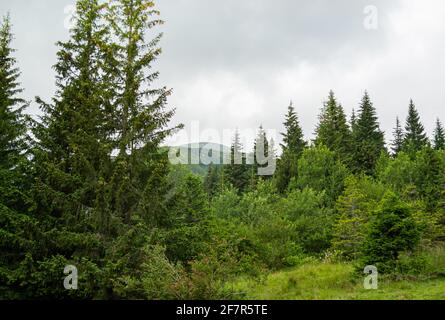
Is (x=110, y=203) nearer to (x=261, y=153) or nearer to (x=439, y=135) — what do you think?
(x=261, y=153)

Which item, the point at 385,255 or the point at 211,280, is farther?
the point at 385,255

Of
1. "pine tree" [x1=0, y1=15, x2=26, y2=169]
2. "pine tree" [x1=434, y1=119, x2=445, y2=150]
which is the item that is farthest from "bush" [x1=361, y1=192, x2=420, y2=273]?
"pine tree" [x1=434, y1=119, x2=445, y2=150]

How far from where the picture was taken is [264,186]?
36562 mm

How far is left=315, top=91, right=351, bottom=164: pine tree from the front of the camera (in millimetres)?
47737

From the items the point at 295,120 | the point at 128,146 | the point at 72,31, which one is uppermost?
the point at 295,120

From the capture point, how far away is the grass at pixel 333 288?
11562 millimetres

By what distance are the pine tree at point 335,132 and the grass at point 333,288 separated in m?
31.3

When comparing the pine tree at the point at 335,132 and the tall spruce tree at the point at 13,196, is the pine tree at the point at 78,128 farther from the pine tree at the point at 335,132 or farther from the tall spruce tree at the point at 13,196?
the pine tree at the point at 335,132

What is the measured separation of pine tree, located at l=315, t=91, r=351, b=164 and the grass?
3129cm
